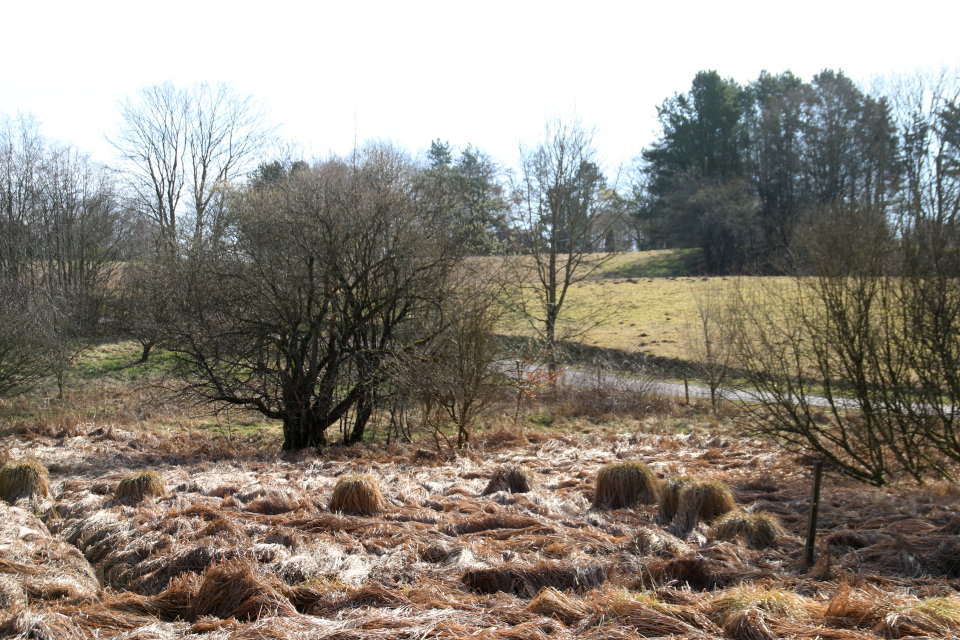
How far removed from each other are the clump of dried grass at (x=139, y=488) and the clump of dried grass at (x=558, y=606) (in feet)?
14.3

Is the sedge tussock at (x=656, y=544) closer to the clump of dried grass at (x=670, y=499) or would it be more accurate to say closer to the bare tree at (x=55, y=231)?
the clump of dried grass at (x=670, y=499)

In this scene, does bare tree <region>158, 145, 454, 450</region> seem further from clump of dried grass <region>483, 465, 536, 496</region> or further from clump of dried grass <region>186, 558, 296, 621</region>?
clump of dried grass <region>186, 558, 296, 621</region>

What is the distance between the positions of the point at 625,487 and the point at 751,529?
1.46 metres

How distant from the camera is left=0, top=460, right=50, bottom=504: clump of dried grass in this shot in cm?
620

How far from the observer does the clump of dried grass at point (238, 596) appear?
12.0 feet

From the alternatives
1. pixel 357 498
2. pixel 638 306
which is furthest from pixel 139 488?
pixel 638 306

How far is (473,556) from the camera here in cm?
446

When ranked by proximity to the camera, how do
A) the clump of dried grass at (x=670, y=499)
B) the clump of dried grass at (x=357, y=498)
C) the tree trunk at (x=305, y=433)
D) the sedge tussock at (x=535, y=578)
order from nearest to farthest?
the sedge tussock at (x=535, y=578) → the clump of dried grass at (x=670, y=499) → the clump of dried grass at (x=357, y=498) → the tree trunk at (x=305, y=433)

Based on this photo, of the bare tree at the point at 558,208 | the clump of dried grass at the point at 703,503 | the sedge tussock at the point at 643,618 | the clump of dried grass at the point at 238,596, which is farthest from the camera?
the bare tree at the point at 558,208

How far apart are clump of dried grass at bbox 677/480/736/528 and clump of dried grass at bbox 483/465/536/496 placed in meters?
1.75

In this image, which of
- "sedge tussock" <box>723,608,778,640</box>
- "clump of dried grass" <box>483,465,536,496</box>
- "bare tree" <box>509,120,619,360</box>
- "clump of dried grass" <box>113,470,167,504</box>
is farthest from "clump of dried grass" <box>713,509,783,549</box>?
"bare tree" <box>509,120,619,360</box>

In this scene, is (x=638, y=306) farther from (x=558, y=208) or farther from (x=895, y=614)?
(x=895, y=614)

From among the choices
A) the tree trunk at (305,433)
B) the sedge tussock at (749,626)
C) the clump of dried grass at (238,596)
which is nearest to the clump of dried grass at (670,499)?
the sedge tussock at (749,626)

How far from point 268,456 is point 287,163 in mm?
8010
